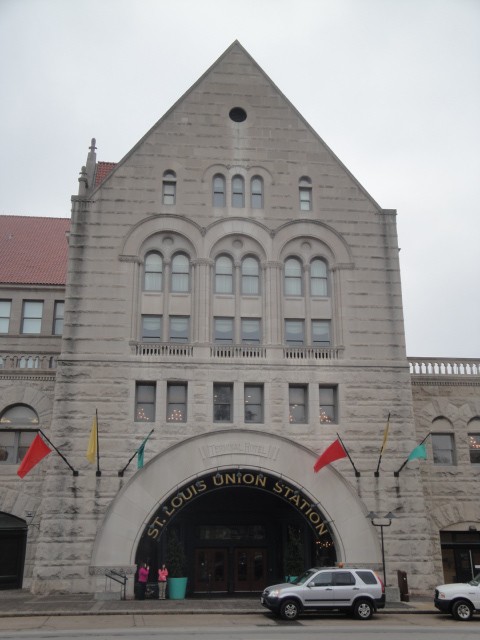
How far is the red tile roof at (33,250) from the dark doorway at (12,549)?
12.5 metres

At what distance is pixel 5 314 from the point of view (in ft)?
120

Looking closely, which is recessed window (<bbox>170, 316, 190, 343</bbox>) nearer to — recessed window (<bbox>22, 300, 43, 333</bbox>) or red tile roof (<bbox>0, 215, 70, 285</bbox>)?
red tile roof (<bbox>0, 215, 70, 285</bbox>)

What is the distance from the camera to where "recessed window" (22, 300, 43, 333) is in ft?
119

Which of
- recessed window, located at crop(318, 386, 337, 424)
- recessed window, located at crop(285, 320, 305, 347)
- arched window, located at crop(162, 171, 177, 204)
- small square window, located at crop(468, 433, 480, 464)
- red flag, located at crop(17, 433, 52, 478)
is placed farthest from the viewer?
arched window, located at crop(162, 171, 177, 204)

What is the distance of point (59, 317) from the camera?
36.5 m

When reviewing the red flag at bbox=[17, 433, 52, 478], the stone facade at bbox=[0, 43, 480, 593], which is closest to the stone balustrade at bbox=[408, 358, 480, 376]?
the stone facade at bbox=[0, 43, 480, 593]

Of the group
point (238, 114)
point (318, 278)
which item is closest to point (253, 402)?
point (318, 278)

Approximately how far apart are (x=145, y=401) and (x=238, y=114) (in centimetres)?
1509

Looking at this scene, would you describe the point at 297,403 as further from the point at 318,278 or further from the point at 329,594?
the point at 329,594

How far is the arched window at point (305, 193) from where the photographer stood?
33750 mm

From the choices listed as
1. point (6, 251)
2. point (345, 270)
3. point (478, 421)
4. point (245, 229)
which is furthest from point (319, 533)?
point (6, 251)

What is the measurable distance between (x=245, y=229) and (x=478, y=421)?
14.5 m

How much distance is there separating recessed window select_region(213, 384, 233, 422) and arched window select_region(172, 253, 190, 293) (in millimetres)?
4936

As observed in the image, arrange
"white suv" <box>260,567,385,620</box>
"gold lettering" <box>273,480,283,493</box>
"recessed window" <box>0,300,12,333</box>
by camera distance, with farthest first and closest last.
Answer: "recessed window" <box>0,300,12,333</box> → "gold lettering" <box>273,480,283,493</box> → "white suv" <box>260,567,385,620</box>
